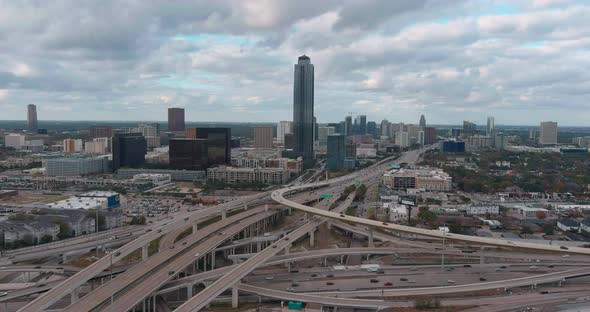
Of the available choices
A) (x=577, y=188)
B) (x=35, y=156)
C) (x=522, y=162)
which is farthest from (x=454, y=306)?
(x=35, y=156)

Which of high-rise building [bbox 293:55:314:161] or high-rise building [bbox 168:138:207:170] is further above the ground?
high-rise building [bbox 293:55:314:161]

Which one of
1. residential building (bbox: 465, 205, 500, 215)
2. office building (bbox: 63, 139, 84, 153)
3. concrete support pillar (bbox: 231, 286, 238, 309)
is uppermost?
office building (bbox: 63, 139, 84, 153)

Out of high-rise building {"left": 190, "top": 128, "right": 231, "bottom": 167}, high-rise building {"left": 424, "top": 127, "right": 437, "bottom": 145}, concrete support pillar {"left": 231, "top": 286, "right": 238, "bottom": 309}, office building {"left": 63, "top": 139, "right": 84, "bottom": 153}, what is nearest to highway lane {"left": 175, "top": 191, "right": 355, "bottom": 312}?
concrete support pillar {"left": 231, "top": 286, "right": 238, "bottom": 309}

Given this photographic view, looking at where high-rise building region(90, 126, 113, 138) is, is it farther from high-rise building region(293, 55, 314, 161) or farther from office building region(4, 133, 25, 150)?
high-rise building region(293, 55, 314, 161)

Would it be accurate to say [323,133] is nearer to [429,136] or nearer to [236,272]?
[429,136]

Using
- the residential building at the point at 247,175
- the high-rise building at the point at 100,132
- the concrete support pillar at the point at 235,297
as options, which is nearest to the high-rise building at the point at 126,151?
the residential building at the point at 247,175

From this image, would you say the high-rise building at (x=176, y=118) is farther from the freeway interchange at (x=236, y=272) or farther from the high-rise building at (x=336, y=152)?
the freeway interchange at (x=236, y=272)

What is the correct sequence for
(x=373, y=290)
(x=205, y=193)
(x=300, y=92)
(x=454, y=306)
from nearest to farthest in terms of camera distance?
(x=454, y=306), (x=373, y=290), (x=205, y=193), (x=300, y=92)

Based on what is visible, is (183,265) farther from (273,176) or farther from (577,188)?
(577,188)
